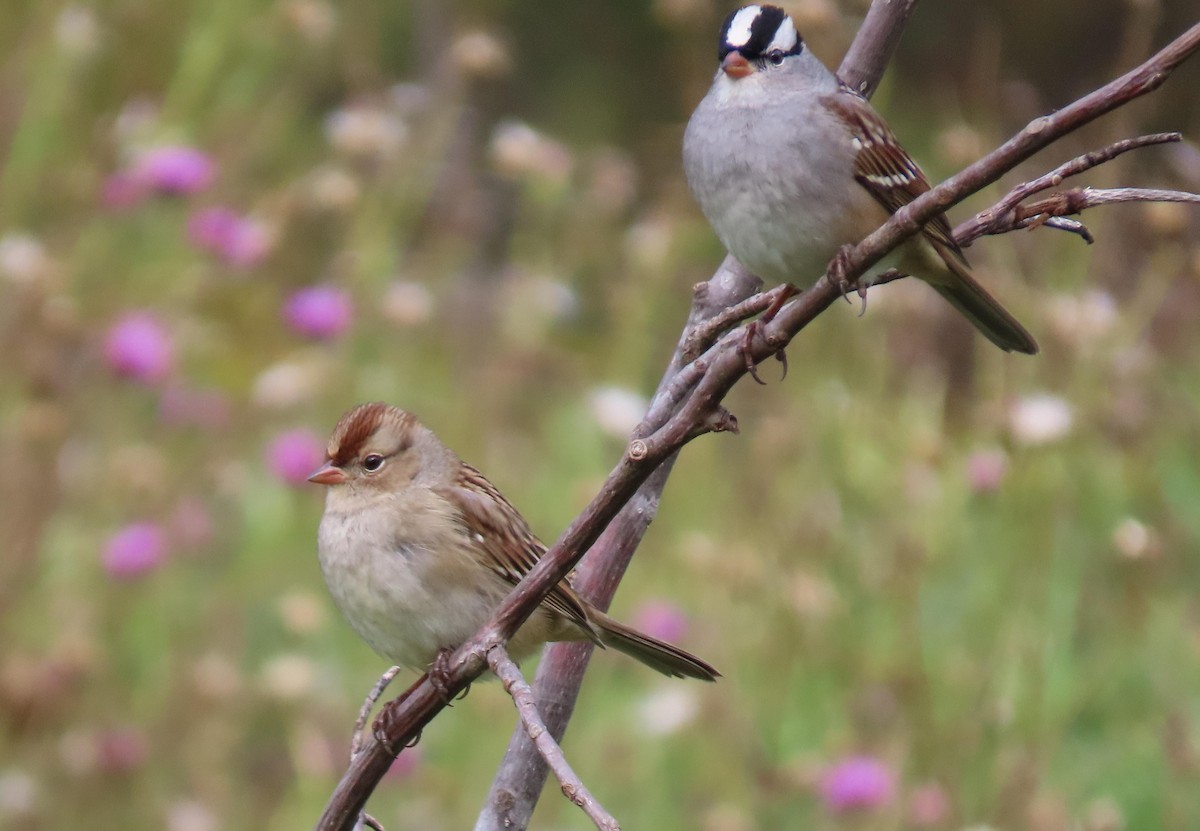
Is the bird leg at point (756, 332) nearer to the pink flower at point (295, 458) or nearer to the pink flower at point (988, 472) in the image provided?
the pink flower at point (988, 472)

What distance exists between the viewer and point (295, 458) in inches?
143

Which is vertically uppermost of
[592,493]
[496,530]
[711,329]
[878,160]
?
[592,493]

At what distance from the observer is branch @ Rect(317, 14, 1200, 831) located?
1088 millimetres

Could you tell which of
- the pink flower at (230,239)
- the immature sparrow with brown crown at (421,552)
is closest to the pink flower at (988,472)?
the immature sparrow with brown crown at (421,552)

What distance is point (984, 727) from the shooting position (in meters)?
3.13

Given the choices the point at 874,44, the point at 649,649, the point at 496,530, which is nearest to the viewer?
the point at 874,44

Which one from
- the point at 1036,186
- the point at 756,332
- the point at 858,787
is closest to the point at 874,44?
the point at 756,332

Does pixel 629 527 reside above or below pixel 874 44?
below

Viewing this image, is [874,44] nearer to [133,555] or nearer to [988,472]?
[988,472]

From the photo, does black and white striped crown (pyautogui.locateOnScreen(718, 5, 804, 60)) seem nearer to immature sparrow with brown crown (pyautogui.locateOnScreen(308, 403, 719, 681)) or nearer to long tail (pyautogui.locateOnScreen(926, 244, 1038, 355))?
long tail (pyautogui.locateOnScreen(926, 244, 1038, 355))

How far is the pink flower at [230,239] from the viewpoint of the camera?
3.94 m

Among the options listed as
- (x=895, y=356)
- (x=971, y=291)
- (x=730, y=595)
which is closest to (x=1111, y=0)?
(x=895, y=356)

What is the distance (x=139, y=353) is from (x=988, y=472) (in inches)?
74.8

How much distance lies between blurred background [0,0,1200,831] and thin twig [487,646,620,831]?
1.86 meters
